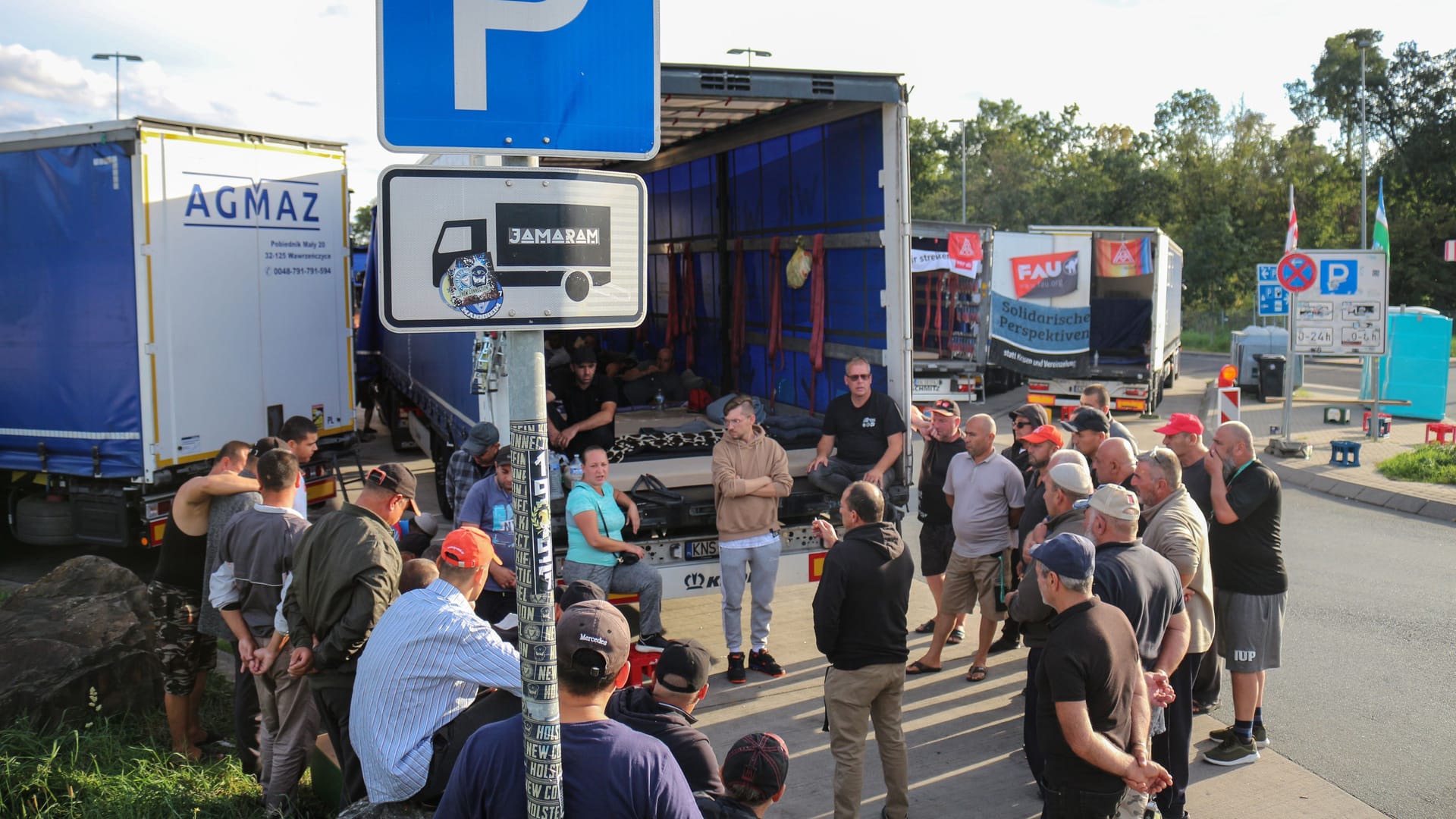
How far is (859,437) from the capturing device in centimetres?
751

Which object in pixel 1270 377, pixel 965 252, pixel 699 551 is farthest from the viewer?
pixel 1270 377

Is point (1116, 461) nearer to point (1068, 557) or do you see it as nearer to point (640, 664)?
point (1068, 557)

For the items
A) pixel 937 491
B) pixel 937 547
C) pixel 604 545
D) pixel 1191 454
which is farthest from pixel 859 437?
pixel 1191 454

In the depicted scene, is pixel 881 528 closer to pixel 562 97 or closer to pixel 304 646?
pixel 304 646

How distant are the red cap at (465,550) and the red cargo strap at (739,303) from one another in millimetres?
6976

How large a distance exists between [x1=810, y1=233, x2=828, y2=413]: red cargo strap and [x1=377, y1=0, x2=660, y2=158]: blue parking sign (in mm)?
6441

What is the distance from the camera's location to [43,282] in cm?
901

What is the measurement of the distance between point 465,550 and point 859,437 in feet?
13.6

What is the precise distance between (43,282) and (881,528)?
298 inches

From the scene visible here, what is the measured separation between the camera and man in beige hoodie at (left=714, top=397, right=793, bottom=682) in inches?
275

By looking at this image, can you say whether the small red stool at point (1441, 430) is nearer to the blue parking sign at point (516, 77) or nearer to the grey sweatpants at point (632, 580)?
the grey sweatpants at point (632, 580)

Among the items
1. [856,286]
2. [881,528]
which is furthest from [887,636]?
[856,286]

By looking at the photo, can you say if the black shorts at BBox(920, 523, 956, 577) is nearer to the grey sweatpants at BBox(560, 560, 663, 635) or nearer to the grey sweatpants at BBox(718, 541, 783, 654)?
the grey sweatpants at BBox(718, 541, 783, 654)

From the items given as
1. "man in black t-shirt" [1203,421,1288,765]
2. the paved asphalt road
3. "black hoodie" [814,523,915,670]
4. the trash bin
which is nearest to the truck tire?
the paved asphalt road
